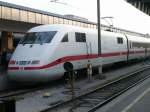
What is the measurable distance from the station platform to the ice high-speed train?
3997mm

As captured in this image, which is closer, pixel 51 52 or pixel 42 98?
pixel 42 98

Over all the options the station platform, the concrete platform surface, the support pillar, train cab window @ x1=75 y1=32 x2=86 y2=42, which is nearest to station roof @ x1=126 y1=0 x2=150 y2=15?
train cab window @ x1=75 y1=32 x2=86 y2=42

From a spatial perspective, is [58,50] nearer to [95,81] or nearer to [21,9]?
[95,81]

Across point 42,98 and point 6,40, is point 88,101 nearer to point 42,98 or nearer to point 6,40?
point 42,98

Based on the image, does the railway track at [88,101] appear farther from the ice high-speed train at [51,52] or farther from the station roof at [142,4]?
the station roof at [142,4]

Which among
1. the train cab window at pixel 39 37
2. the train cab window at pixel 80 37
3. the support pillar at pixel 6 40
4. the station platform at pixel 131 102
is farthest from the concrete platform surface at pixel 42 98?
the support pillar at pixel 6 40

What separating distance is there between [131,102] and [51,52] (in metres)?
6.01

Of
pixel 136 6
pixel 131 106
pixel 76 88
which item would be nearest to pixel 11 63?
pixel 76 88

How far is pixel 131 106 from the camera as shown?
1515 cm

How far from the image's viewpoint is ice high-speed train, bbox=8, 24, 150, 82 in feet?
66.6

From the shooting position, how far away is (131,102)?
16203 millimetres

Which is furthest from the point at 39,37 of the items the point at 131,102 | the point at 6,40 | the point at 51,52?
the point at 6,40

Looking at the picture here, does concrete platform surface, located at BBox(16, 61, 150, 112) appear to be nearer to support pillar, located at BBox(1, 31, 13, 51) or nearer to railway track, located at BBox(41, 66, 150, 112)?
railway track, located at BBox(41, 66, 150, 112)

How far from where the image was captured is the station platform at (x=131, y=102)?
14.6 meters
